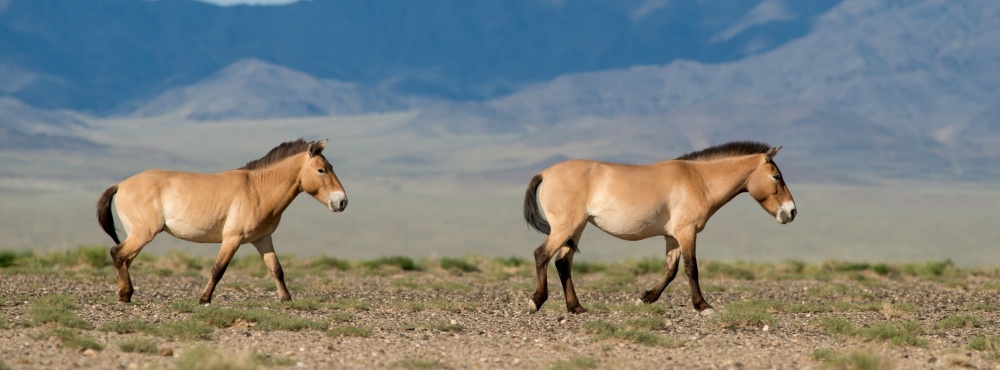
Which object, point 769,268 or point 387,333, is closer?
point 387,333

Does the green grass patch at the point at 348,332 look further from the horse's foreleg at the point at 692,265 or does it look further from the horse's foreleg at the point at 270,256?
the horse's foreleg at the point at 692,265

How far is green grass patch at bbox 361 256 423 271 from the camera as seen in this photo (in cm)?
3088

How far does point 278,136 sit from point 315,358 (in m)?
177

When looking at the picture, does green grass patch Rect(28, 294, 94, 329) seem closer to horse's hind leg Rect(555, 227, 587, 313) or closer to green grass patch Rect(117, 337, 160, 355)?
green grass patch Rect(117, 337, 160, 355)

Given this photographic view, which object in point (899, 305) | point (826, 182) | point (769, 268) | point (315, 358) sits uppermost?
point (826, 182)

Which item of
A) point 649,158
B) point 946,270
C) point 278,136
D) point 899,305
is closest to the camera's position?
point 899,305

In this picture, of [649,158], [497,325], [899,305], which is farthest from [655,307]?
[649,158]

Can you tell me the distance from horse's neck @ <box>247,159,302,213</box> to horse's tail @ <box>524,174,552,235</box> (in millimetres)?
2832

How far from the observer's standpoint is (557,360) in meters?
12.0

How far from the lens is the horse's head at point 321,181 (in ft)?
54.5

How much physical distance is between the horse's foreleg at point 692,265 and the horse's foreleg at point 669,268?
22cm

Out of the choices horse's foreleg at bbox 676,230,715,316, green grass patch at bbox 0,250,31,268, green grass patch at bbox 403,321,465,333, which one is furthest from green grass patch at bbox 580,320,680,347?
green grass patch at bbox 0,250,31,268

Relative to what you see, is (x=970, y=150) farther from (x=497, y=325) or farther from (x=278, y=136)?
(x=497, y=325)

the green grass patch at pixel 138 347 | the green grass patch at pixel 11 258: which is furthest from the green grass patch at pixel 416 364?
the green grass patch at pixel 11 258
